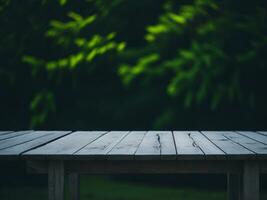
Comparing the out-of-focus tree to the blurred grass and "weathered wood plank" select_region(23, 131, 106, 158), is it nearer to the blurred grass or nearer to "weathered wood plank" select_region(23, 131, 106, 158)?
the blurred grass

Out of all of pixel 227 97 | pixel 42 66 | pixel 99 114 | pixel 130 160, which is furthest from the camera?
pixel 99 114

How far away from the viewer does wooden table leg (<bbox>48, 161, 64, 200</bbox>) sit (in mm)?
2555

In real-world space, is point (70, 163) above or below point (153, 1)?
below

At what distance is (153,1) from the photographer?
712 centimetres

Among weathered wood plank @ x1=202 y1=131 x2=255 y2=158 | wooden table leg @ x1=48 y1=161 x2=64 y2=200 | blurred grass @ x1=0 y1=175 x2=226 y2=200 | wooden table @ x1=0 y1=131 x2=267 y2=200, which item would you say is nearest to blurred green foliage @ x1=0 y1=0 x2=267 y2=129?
blurred grass @ x1=0 y1=175 x2=226 y2=200

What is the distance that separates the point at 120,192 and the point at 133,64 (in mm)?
1824

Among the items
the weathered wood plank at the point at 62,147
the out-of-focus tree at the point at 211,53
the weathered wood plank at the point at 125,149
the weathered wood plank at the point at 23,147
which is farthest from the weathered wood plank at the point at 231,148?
the out-of-focus tree at the point at 211,53

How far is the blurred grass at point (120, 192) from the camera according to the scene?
5805mm

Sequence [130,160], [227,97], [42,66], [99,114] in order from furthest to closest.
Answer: [99,114]
[42,66]
[227,97]
[130,160]

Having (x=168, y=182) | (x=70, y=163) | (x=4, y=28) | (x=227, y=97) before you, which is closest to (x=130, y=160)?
(x=70, y=163)

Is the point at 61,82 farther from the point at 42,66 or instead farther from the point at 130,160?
the point at 130,160

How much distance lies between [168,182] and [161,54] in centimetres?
178

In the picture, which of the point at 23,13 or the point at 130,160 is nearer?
the point at 130,160

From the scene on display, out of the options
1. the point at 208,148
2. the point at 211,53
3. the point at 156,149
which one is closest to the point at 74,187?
the point at 156,149
